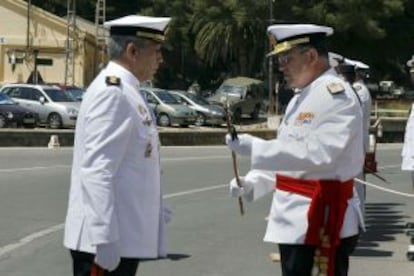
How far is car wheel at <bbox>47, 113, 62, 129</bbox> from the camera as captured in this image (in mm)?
32569

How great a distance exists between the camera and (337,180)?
458cm

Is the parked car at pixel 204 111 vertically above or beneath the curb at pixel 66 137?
beneath

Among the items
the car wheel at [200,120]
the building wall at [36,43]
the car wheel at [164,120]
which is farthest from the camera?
the building wall at [36,43]

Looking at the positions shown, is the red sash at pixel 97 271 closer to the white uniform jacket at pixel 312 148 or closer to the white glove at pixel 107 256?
the white glove at pixel 107 256

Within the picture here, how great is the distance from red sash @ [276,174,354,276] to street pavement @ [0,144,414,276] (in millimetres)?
3782

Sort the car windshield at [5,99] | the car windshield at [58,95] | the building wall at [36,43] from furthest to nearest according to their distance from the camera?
the building wall at [36,43] < the car windshield at [58,95] < the car windshield at [5,99]

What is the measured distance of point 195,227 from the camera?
1122 centimetres

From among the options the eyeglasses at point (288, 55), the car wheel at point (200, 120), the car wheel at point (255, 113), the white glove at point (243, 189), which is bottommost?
the car wheel at point (255, 113)

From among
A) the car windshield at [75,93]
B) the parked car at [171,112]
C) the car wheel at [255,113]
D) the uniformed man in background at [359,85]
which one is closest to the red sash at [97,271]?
the uniformed man in background at [359,85]

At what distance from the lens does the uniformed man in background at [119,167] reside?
4102 mm

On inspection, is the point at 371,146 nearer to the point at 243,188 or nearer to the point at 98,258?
the point at 243,188

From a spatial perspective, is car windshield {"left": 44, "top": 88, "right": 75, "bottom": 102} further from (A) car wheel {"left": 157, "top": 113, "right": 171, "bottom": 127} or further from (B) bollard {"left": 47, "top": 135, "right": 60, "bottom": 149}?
(B) bollard {"left": 47, "top": 135, "right": 60, "bottom": 149}

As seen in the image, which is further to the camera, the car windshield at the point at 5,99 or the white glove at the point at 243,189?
the car windshield at the point at 5,99

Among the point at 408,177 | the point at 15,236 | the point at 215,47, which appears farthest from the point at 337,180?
the point at 215,47
